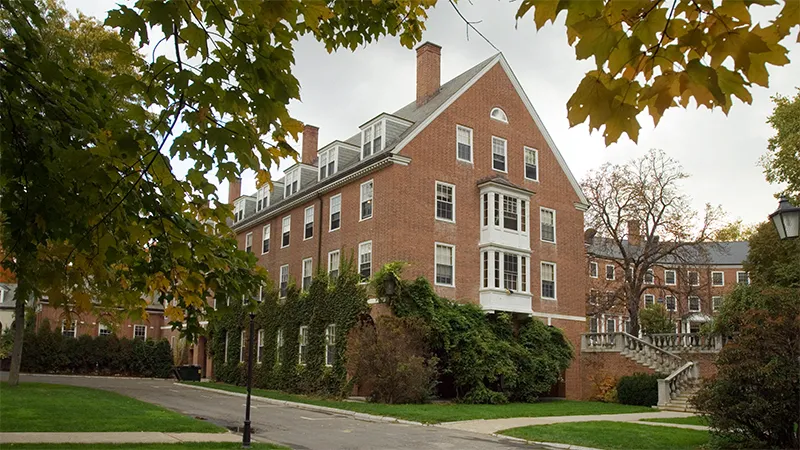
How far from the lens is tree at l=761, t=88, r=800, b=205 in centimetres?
3394

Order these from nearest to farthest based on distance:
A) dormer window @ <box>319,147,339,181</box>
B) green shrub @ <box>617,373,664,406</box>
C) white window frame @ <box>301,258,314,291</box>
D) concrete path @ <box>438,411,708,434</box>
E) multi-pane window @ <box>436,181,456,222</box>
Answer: concrete path @ <box>438,411,708,434</box> < green shrub @ <box>617,373,664,406</box> < multi-pane window @ <box>436,181,456,222</box> < white window frame @ <box>301,258,314,291</box> < dormer window @ <box>319,147,339,181</box>

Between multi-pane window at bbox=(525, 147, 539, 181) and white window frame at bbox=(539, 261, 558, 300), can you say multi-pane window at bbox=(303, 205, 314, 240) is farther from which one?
white window frame at bbox=(539, 261, 558, 300)

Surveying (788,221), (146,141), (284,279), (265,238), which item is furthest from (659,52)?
(265,238)

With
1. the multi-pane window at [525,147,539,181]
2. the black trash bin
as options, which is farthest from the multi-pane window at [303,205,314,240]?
the black trash bin

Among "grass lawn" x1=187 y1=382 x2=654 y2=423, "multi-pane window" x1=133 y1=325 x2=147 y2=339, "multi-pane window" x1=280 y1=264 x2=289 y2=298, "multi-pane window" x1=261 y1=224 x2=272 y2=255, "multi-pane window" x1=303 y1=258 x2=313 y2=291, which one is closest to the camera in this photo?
"grass lawn" x1=187 y1=382 x2=654 y2=423

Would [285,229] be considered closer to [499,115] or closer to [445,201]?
[445,201]

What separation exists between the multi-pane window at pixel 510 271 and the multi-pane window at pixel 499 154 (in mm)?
4278

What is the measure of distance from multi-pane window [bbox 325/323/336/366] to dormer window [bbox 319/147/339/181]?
8359 mm

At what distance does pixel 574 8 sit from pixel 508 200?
93.1ft

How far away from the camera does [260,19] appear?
4668mm

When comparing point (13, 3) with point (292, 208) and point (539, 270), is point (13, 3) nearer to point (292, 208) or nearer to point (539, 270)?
point (539, 270)

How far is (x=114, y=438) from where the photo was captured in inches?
531

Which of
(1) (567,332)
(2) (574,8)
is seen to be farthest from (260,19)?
(1) (567,332)

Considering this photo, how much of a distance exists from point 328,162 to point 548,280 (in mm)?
12665
